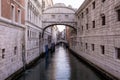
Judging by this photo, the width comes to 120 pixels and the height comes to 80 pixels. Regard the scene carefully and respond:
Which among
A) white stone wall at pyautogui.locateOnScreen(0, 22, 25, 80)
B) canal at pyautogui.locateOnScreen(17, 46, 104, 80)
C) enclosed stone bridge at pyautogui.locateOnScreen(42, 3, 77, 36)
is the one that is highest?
enclosed stone bridge at pyautogui.locateOnScreen(42, 3, 77, 36)

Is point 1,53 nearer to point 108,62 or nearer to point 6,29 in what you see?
point 6,29

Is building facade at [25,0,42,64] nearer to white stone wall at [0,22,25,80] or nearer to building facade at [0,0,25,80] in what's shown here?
building facade at [0,0,25,80]

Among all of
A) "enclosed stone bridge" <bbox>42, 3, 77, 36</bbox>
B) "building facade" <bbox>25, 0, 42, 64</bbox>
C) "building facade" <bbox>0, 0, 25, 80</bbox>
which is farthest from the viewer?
"enclosed stone bridge" <bbox>42, 3, 77, 36</bbox>

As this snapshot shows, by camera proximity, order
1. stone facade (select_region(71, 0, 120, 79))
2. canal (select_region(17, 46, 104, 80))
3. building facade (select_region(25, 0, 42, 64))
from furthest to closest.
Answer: building facade (select_region(25, 0, 42, 64)), canal (select_region(17, 46, 104, 80)), stone facade (select_region(71, 0, 120, 79))

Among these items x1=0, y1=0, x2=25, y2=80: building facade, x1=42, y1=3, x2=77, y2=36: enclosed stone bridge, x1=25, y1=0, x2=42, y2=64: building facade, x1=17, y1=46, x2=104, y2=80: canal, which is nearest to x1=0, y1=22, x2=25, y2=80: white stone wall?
x1=0, y1=0, x2=25, y2=80: building facade

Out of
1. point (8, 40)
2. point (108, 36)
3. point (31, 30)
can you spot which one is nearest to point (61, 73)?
point (108, 36)

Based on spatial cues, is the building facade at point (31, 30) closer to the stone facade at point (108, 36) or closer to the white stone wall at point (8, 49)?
the white stone wall at point (8, 49)

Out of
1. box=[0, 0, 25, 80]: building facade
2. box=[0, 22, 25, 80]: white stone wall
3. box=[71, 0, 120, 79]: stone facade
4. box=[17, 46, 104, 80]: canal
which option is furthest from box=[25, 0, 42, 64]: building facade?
box=[71, 0, 120, 79]: stone facade

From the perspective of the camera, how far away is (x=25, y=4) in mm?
15609

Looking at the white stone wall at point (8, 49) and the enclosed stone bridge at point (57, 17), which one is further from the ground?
the enclosed stone bridge at point (57, 17)

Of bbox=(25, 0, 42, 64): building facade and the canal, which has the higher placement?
bbox=(25, 0, 42, 64): building facade

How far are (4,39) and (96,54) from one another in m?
8.24

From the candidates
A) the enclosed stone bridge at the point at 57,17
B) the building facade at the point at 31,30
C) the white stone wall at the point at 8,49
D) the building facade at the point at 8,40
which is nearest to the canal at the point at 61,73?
the white stone wall at the point at 8,49

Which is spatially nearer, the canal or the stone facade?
the stone facade
